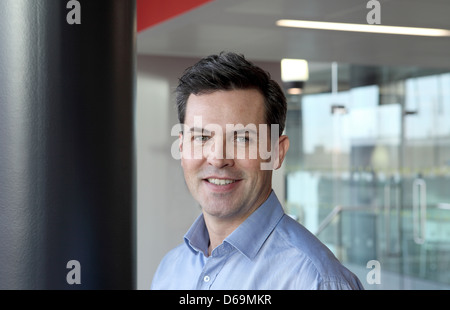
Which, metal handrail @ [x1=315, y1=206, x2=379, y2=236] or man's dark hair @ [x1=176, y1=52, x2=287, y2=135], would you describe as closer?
man's dark hair @ [x1=176, y1=52, x2=287, y2=135]

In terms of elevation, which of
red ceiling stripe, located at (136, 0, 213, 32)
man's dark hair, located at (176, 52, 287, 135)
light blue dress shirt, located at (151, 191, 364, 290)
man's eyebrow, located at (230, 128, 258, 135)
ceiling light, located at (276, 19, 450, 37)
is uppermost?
red ceiling stripe, located at (136, 0, 213, 32)

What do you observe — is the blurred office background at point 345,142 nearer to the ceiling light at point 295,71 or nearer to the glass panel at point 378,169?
the glass panel at point 378,169

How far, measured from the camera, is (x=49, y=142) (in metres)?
1.66

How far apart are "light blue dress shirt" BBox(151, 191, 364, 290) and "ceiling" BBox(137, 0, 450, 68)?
1.81 m

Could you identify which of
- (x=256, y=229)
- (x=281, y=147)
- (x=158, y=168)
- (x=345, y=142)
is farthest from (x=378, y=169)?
(x=256, y=229)

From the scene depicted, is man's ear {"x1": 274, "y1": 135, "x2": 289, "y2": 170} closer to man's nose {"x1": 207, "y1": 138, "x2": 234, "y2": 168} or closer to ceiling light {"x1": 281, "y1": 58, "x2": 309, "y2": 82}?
man's nose {"x1": 207, "y1": 138, "x2": 234, "y2": 168}

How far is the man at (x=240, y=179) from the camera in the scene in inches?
61.4

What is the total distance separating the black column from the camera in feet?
5.47

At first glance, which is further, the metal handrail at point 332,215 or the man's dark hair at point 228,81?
the metal handrail at point 332,215

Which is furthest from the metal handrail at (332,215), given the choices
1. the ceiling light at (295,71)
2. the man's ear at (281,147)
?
the man's ear at (281,147)

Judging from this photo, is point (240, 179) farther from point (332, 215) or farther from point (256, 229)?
point (332, 215)

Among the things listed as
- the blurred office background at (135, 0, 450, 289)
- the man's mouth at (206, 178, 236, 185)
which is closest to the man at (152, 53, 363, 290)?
the man's mouth at (206, 178, 236, 185)

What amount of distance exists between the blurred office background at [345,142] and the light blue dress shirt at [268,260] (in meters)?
2.55
